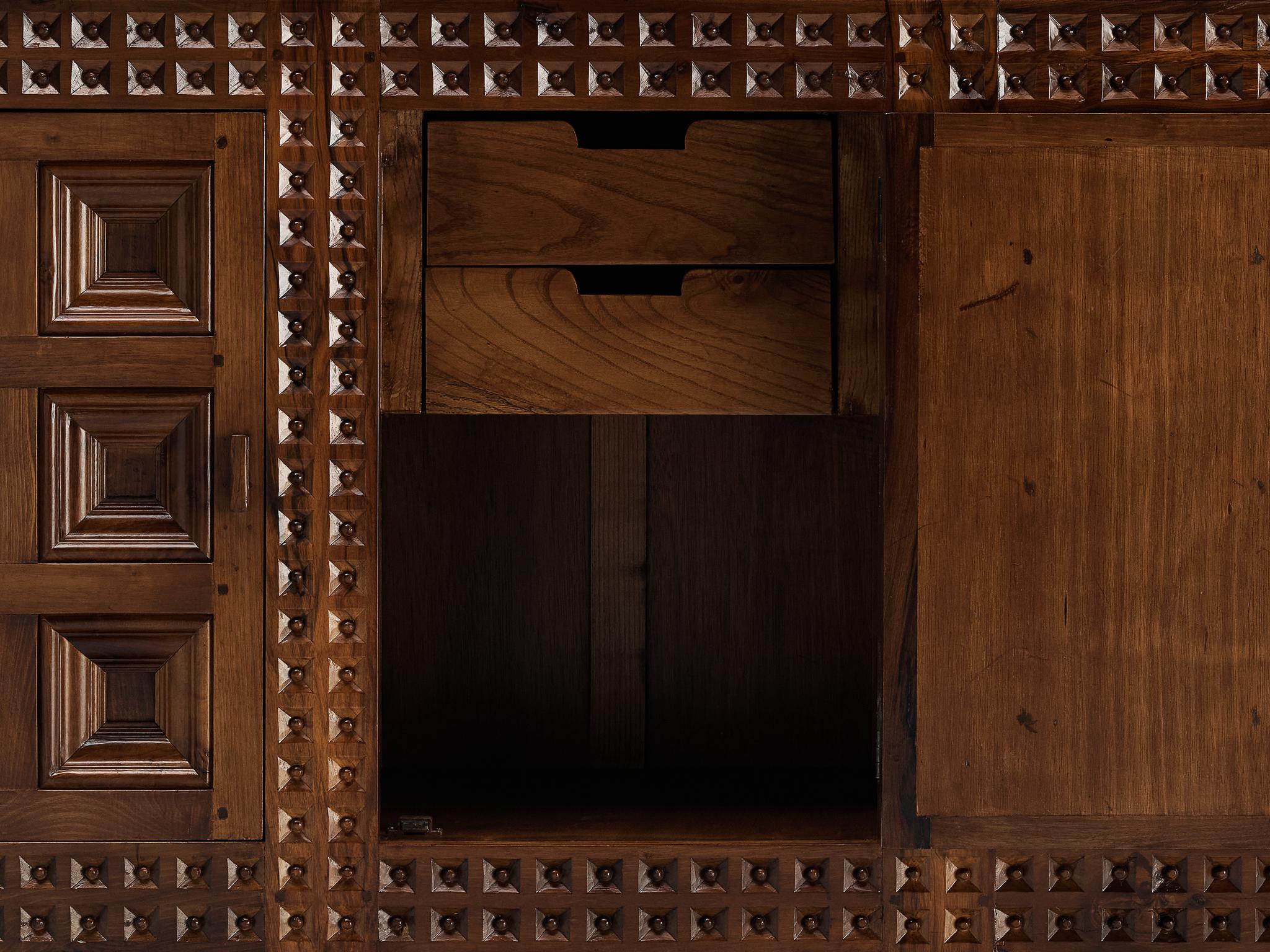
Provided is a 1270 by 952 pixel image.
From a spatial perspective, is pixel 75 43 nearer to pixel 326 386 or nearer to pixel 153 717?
pixel 326 386

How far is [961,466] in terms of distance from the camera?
3.91 feet

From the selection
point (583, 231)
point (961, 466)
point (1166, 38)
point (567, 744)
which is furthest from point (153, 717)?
point (1166, 38)

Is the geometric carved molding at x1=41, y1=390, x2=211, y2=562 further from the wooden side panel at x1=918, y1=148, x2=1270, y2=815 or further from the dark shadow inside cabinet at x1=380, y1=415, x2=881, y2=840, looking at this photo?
the wooden side panel at x1=918, y1=148, x2=1270, y2=815

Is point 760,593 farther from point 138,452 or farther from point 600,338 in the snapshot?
point 138,452

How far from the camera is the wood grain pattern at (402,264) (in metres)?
1.26

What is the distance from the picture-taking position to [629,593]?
65.2 inches

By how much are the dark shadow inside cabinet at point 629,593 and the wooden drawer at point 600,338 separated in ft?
1.26

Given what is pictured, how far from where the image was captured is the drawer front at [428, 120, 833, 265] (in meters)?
1.27

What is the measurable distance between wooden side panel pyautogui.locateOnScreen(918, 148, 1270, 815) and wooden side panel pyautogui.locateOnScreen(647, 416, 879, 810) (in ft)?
1.55

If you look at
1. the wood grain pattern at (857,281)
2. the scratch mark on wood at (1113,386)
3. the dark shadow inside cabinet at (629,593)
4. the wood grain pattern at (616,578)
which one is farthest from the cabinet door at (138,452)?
the scratch mark on wood at (1113,386)

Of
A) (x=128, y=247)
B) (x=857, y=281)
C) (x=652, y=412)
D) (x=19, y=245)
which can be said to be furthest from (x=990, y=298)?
(x=19, y=245)

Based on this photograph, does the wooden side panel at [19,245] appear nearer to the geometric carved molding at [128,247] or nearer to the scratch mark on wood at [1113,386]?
the geometric carved molding at [128,247]

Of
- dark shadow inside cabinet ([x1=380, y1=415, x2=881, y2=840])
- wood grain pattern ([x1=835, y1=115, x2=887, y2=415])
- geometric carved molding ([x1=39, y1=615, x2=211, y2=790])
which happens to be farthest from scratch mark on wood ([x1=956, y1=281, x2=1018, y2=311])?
geometric carved molding ([x1=39, y1=615, x2=211, y2=790])

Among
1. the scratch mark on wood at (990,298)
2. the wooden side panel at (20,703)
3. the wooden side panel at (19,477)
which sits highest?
the scratch mark on wood at (990,298)
